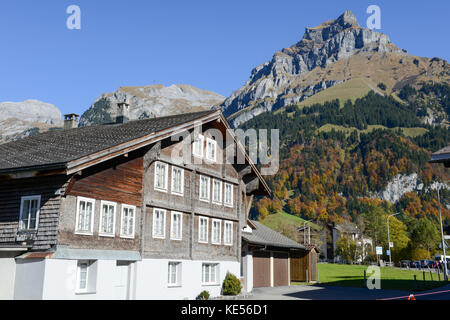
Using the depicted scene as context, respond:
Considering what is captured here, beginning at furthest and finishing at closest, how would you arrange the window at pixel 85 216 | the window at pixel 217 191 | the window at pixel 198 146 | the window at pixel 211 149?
the window at pixel 217 191 < the window at pixel 211 149 < the window at pixel 198 146 < the window at pixel 85 216

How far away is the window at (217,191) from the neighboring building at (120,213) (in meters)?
0.11

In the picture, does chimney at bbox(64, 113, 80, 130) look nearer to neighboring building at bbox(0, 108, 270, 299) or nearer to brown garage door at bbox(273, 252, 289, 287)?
neighboring building at bbox(0, 108, 270, 299)

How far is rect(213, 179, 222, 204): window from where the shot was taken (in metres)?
30.7

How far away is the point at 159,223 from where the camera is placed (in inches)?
1016

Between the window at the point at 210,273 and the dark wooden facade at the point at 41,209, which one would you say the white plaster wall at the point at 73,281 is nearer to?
the dark wooden facade at the point at 41,209

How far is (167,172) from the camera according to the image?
2662 centimetres

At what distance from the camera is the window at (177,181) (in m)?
27.1

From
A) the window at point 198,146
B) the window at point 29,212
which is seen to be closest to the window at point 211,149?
the window at point 198,146

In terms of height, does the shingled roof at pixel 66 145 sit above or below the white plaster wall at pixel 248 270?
above

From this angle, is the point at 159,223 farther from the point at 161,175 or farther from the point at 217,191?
the point at 217,191

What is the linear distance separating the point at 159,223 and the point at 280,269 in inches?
685

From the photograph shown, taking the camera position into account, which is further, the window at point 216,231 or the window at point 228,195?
the window at point 228,195

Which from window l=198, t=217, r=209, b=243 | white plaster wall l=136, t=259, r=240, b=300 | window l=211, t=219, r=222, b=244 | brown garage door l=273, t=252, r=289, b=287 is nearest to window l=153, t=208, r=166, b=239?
white plaster wall l=136, t=259, r=240, b=300

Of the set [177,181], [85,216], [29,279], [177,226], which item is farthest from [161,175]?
[29,279]
